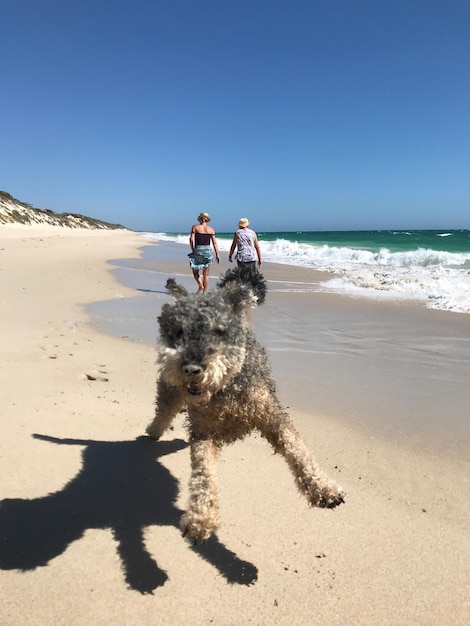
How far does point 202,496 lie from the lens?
2375mm

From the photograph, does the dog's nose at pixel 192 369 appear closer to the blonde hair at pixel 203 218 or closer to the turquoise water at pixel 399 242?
the blonde hair at pixel 203 218

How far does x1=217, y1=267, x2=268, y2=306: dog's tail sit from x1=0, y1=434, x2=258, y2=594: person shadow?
4.94ft

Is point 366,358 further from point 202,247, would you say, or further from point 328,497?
point 202,247

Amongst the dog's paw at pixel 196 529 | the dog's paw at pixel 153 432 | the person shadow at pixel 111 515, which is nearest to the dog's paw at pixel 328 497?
the person shadow at pixel 111 515

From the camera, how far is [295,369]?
582 centimetres

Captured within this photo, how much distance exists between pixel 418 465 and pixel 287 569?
1521 mm

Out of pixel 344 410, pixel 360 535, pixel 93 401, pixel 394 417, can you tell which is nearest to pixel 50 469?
pixel 93 401

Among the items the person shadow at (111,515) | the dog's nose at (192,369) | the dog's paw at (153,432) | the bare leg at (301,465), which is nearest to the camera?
the dog's nose at (192,369)

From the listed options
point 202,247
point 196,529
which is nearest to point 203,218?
point 202,247

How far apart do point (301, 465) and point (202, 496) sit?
0.63 meters

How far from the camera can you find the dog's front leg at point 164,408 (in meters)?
3.54

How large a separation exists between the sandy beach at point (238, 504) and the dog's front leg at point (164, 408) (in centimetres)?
13

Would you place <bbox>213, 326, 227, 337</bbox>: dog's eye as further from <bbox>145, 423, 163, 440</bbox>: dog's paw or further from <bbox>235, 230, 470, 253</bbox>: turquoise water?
<bbox>235, 230, 470, 253</bbox>: turquoise water

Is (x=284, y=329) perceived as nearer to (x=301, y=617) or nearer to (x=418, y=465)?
(x=418, y=465)
